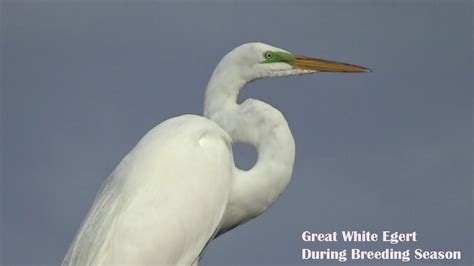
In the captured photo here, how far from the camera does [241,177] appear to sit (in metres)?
4.89

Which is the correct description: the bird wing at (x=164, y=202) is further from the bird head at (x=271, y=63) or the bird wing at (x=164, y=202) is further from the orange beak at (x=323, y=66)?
the orange beak at (x=323, y=66)

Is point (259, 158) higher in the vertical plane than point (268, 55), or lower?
lower

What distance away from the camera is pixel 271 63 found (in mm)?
5074

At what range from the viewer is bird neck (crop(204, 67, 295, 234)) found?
484 centimetres

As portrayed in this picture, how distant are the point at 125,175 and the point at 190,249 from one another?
377 mm

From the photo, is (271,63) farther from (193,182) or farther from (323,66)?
(193,182)

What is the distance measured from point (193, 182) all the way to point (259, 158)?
1.01ft

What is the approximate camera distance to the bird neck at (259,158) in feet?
15.9

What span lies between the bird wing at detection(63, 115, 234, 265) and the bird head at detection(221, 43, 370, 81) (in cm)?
31

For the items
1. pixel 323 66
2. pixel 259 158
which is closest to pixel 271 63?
pixel 323 66

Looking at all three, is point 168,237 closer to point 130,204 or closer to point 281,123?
point 130,204

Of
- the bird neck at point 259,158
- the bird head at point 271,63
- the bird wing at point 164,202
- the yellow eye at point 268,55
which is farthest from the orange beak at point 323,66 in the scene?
the bird wing at point 164,202

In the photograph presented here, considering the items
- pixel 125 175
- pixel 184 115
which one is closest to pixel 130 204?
pixel 125 175

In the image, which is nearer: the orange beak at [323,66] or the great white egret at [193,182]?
the great white egret at [193,182]
